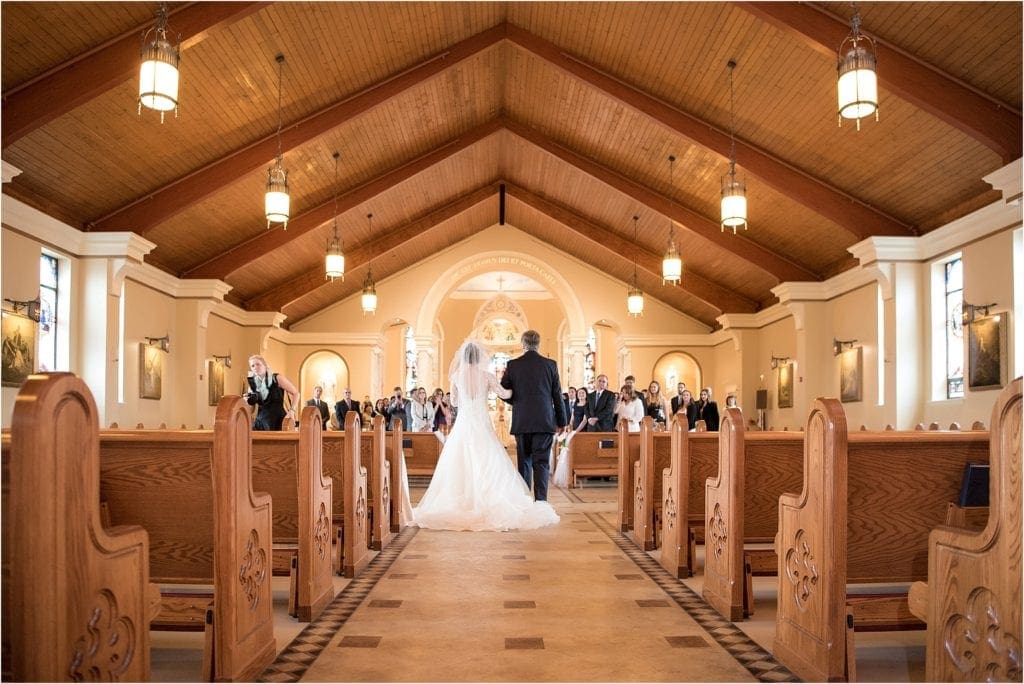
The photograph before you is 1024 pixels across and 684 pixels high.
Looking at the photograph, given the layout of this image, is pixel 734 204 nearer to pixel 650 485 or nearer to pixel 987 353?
pixel 987 353

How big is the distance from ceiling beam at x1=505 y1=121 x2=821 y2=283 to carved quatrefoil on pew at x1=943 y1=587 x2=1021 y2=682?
1189 centimetres

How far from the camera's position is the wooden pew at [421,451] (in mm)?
12664

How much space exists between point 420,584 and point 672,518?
1776 mm

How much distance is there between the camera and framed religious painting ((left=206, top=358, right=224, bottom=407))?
1466 centimetres

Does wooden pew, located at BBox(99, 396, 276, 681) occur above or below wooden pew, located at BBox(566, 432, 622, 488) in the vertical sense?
above

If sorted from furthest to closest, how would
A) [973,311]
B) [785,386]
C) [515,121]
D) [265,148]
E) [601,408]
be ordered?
[785,386]
[515,121]
[601,408]
[265,148]
[973,311]

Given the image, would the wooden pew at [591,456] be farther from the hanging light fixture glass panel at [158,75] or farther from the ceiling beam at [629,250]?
the hanging light fixture glass panel at [158,75]

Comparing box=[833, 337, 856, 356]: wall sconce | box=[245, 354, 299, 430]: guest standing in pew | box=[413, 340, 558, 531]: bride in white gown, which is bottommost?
box=[413, 340, 558, 531]: bride in white gown

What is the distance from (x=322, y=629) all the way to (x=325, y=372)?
16.3 metres

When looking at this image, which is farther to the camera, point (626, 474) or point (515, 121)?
point (515, 121)

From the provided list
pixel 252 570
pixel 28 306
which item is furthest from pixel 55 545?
pixel 28 306

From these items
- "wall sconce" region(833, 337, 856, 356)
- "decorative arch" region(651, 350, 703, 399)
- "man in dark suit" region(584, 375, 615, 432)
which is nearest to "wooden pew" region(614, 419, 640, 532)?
"man in dark suit" region(584, 375, 615, 432)

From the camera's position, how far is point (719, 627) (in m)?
4.17

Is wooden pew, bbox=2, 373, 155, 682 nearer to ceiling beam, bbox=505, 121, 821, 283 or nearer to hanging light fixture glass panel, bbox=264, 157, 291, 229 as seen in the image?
hanging light fixture glass panel, bbox=264, 157, 291, 229
